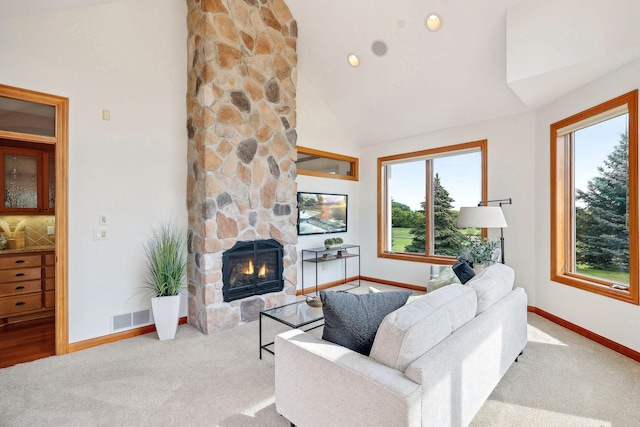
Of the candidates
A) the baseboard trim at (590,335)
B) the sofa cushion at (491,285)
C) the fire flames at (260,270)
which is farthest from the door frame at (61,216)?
the baseboard trim at (590,335)

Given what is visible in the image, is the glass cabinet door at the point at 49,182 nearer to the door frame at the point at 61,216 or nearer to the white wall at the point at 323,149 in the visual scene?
the door frame at the point at 61,216

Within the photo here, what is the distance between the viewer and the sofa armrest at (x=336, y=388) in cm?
137

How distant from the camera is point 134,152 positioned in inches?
137

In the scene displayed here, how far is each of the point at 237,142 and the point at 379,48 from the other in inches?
Answer: 86.0

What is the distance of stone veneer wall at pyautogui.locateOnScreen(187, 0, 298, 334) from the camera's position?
357 cm

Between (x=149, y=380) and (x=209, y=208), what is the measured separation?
1683mm

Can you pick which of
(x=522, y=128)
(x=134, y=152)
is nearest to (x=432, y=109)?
(x=522, y=128)

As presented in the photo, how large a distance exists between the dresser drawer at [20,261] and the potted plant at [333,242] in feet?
12.2

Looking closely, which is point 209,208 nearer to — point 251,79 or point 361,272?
point 251,79

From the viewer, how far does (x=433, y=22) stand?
11.9ft

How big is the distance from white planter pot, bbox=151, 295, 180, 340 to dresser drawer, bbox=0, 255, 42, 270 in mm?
1840

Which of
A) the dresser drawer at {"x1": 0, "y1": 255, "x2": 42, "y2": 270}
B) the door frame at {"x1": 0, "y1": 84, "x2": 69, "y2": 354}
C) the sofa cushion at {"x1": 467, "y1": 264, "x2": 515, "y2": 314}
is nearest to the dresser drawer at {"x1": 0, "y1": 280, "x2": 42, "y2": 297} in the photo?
the dresser drawer at {"x1": 0, "y1": 255, "x2": 42, "y2": 270}

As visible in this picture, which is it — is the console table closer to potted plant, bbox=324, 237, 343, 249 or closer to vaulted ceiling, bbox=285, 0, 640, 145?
potted plant, bbox=324, 237, 343, 249

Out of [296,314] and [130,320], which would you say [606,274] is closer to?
[296,314]
